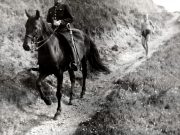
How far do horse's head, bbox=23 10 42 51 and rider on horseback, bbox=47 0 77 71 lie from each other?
8.17 ft

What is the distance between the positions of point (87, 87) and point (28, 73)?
3.42 m

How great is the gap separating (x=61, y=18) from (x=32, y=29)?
10.6 ft

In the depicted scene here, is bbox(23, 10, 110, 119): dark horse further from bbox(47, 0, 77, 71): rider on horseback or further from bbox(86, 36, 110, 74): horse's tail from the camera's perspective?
bbox(86, 36, 110, 74): horse's tail

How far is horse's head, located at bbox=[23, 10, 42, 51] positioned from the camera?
36.8ft

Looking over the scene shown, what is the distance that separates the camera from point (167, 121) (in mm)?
11641

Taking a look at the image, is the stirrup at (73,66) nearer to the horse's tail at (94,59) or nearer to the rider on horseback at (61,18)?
the rider on horseback at (61,18)

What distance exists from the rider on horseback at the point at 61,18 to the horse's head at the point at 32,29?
2490 mm

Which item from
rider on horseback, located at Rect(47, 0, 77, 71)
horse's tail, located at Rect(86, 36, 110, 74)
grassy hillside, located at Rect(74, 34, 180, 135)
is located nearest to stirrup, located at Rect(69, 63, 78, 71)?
rider on horseback, located at Rect(47, 0, 77, 71)

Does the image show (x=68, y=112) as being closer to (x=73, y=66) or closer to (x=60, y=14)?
(x=73, y=66)

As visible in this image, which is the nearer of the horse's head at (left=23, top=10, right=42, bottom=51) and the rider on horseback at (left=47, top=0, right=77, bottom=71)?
the horse's head at (left=23, top=10, right=42, bottom=51)

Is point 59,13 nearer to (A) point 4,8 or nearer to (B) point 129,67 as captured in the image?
(A) point 4,8

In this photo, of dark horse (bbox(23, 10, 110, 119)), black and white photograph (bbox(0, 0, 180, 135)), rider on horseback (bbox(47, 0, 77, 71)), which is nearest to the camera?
dark horse (bbox(23, 10, 110, 119))

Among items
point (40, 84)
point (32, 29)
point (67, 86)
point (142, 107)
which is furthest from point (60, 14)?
point (142, 107)

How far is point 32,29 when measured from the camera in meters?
11.4
